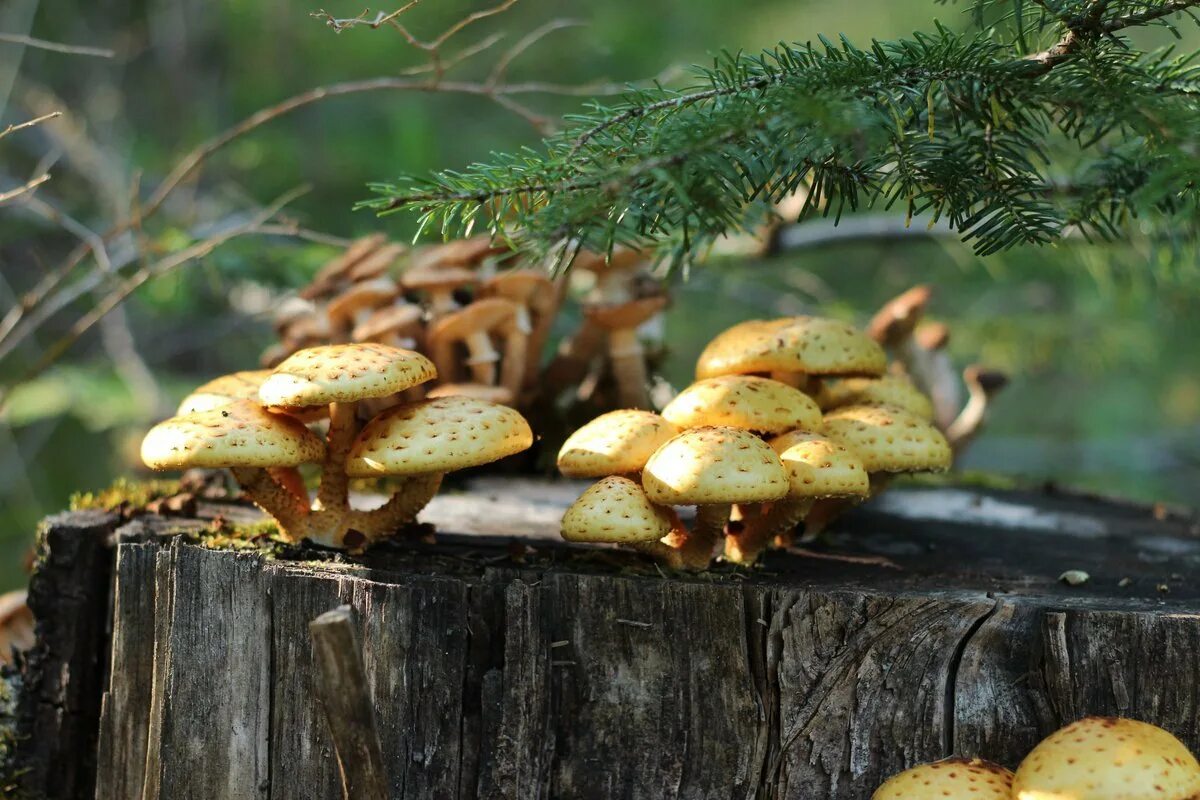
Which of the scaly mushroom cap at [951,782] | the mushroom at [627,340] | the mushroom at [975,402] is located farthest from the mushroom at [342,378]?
the mushroom at [975,402]

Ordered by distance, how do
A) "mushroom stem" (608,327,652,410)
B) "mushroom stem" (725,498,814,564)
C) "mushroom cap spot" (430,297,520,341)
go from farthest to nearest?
"mushroom stem" (608,327,652,410) < "mushroom cap spot" (430,297,520,341) < "mushroom stem" (725,498,814,564)

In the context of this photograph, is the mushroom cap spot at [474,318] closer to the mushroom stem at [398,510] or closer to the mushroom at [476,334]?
the mushroom at [476,334]

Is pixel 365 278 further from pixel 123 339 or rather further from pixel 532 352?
pixel 123 339

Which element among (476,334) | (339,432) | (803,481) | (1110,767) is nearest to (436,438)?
(339,432)

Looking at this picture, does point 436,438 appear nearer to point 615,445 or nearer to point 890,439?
point 615,445

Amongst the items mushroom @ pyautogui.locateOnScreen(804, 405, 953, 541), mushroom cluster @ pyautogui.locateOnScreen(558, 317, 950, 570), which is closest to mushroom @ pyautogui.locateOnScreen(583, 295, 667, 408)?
mushroom cluster @ pyautogui.locateOnScreen(558, 317, 950, 570)

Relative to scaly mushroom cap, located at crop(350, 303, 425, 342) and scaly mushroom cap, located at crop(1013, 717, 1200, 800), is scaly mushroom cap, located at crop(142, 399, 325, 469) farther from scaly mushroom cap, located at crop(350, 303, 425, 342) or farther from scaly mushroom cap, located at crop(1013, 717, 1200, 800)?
scaly mushroom cap, located at crop(1013, 717, 1200, 800)
